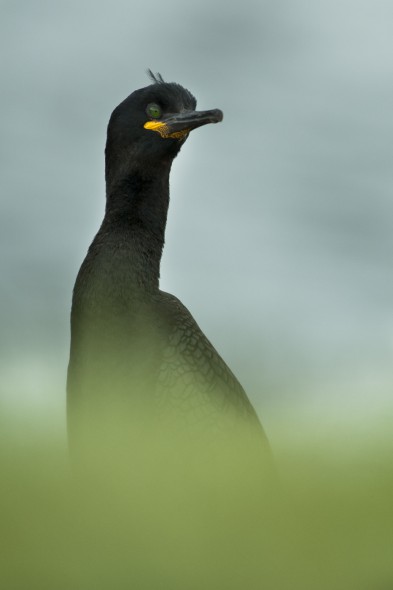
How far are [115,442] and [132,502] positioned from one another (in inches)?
5.1

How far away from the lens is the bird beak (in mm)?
6723

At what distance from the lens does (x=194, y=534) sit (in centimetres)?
63

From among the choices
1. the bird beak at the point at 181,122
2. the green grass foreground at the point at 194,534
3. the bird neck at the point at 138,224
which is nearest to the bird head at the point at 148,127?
the bird beak at the point at 181,122

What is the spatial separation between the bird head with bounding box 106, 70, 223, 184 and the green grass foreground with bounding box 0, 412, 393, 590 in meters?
6.03

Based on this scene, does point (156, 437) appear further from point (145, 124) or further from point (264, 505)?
point (145, 124)

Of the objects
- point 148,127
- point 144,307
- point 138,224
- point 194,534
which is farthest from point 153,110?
point 194,534

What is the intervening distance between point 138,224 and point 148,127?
891 millimetres

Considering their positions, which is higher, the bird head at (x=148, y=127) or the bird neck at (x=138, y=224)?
the bird head at (x=148, y=127)

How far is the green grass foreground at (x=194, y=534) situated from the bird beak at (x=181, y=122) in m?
6.22

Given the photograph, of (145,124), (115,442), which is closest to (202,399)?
(145,124)

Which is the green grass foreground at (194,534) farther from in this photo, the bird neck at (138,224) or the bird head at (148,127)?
the bird head at (148,127)

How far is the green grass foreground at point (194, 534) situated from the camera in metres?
0.57

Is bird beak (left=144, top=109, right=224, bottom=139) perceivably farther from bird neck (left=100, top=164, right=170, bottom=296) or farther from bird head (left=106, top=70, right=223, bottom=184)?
bird neck (left=100, top=164, right=170, bottom=296)

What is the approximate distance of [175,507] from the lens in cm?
64
